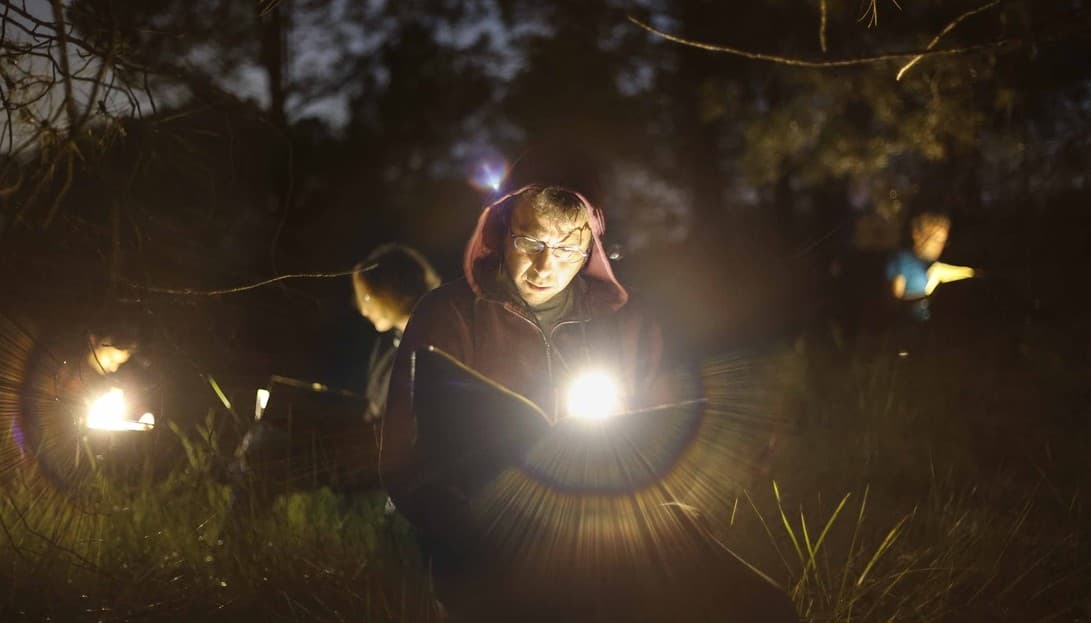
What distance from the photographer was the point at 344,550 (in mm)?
4133

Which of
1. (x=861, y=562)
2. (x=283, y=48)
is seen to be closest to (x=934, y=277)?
(x=861, y=562)

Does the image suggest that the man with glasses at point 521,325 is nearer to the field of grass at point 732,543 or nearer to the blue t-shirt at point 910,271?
the field of grass at point 732,543

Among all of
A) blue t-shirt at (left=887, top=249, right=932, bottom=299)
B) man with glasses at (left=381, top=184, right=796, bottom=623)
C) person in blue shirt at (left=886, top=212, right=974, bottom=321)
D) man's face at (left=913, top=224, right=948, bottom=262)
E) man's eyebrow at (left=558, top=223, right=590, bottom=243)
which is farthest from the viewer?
blue t-shirt at (left=887, top=249, right=932, bottom=299)

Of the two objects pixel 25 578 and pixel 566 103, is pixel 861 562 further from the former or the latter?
pixel 566 103

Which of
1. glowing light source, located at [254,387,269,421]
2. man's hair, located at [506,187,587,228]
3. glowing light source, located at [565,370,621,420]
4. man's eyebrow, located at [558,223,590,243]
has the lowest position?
glowing light source, located at [565,370,621,420]

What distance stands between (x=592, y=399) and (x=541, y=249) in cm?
50

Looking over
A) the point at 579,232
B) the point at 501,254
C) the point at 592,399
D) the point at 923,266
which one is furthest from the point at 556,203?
the point at 923,266

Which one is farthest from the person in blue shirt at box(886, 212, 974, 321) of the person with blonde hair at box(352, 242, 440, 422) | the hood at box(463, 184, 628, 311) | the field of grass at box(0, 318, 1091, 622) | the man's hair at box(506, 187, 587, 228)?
the man's hair at box(506, 187, 587, 228)

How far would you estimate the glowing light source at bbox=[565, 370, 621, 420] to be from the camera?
2.78m

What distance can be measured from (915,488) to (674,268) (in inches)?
490

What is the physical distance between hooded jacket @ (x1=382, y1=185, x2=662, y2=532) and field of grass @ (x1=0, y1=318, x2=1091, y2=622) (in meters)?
0.60

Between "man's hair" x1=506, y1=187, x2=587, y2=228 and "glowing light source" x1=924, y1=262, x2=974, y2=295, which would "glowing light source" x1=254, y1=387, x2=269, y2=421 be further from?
"glowing light source" x1=924, y1=262, x2=974, y2=295

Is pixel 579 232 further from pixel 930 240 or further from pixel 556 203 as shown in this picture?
pixel 930 240

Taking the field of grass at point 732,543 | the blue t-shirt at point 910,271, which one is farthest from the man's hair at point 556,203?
the blue t-shirt at point 910,271
